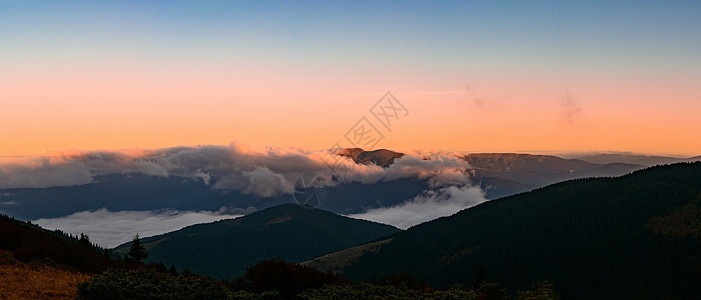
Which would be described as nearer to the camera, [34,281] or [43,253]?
[34,281]

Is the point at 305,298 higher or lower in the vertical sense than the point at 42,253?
lower

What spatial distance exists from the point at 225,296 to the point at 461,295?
21205 millimetres

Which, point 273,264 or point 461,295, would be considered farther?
point 273,264

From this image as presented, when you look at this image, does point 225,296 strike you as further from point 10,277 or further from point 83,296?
point 10,277

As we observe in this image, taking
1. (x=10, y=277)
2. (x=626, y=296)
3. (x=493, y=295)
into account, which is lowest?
(x=626, y=296)

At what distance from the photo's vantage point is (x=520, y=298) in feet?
107

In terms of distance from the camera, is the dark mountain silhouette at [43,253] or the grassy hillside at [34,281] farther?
the dark mountain silhouette at [43,253]

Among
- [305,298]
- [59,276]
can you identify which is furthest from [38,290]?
[305,298]

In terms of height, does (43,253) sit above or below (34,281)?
above

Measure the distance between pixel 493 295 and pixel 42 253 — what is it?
45.8m

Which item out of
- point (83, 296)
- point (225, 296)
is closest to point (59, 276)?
point (83, 296)

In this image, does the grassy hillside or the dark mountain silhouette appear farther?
the dark mountain silhouette

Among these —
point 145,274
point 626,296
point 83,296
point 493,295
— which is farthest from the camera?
point 626,296

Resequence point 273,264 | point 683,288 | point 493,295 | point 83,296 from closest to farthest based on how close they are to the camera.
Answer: point 83,296 < point 493,295 < point 273,264 < point 683,288
